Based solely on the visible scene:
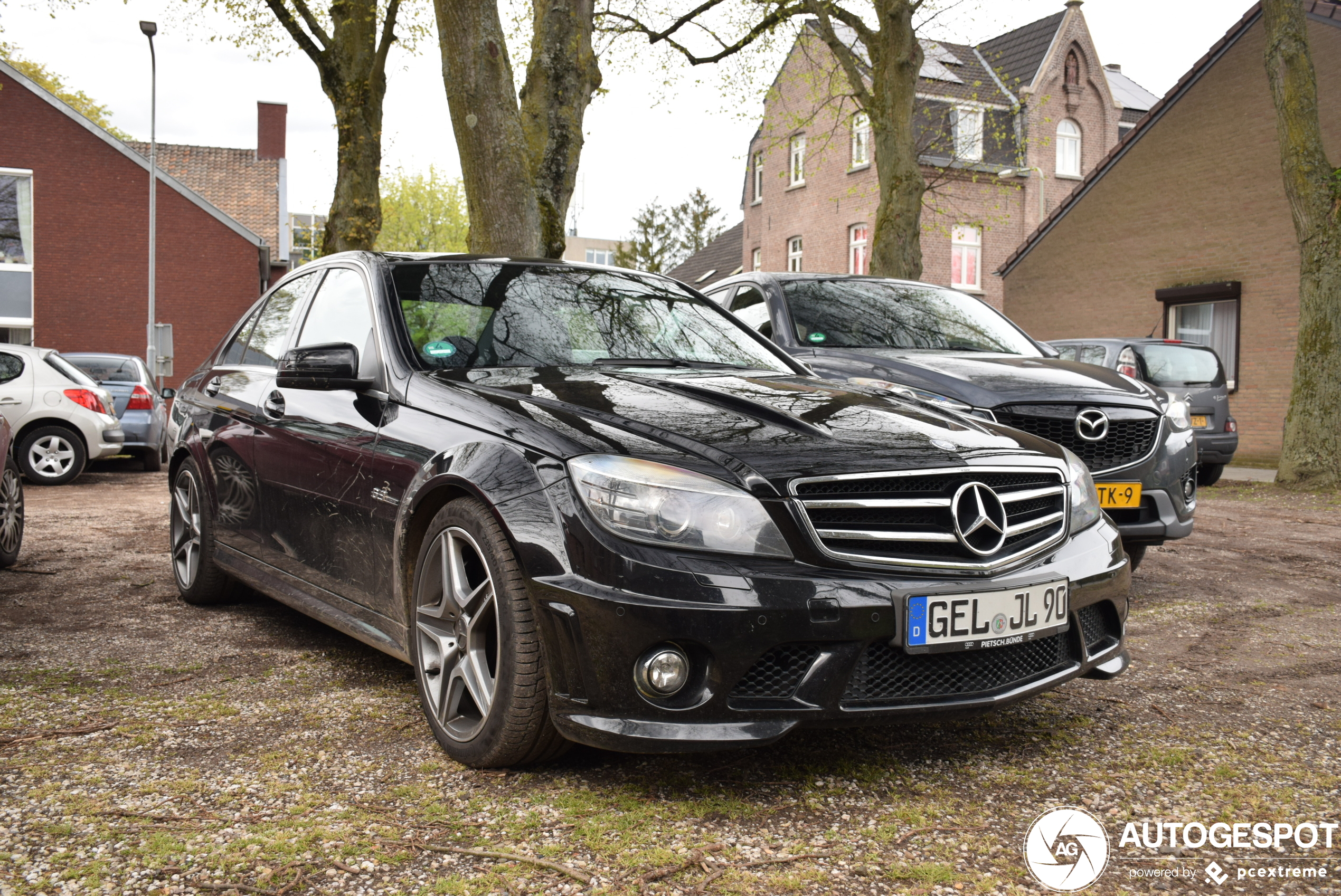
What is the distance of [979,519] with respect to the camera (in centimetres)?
302

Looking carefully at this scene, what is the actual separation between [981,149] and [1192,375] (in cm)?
2099

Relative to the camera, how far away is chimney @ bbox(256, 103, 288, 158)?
40031 mm

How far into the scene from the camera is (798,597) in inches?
108

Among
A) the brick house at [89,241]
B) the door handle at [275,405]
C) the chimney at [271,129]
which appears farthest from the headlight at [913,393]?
the chimney at [271,129]

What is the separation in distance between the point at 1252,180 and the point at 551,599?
21340 mm

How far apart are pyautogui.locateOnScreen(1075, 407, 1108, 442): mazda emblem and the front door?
3.48 meters

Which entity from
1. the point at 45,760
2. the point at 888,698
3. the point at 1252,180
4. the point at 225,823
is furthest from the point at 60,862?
the point at 1252,180

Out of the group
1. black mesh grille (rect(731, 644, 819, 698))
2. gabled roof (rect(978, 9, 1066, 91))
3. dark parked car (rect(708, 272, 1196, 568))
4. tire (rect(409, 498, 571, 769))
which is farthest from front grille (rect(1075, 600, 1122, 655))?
gabled roof (rect(978, 9, 1066, 91))

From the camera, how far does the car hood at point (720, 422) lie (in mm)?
2938

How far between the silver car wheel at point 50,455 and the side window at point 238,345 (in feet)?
27.3

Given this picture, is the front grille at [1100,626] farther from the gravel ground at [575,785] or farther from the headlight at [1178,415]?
the headlight at [1178,415]

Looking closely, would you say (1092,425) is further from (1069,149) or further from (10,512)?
(1069,149)

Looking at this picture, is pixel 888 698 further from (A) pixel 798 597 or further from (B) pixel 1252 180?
(B) pixel 1252 180

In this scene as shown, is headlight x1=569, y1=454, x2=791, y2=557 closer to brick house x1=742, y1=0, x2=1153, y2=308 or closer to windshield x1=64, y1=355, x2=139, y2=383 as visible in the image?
windshield x1=64, y1=355, x2=139, y2=383
